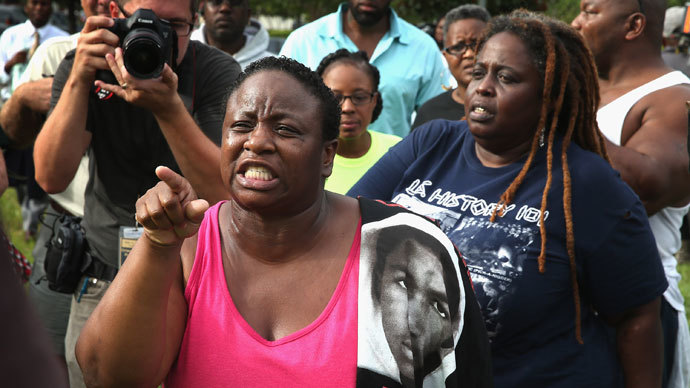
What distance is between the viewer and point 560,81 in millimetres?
2852

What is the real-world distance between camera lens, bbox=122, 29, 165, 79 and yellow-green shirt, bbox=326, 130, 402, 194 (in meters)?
1.45

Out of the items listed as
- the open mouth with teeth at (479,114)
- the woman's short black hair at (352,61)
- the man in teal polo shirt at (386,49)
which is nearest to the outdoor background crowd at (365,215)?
the open mouth with teeth at (479,114)

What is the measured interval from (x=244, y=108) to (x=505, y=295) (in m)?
1.02

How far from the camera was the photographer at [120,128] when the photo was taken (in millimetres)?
2748

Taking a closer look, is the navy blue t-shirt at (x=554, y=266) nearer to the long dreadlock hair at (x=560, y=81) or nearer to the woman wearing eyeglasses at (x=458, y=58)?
the long dreadlock hair at (x=560, y=81)

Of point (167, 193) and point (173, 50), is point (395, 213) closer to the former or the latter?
point (167, 193)

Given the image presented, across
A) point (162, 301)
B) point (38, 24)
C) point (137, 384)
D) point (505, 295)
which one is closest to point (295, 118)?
point (162, 301)

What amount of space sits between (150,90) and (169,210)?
3.17 feet

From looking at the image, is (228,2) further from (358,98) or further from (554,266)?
(554,266)

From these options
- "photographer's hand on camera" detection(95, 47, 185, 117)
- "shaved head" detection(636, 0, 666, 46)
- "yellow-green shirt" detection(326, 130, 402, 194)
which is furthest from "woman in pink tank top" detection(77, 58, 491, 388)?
"shaved head" detection(636, 0, 666, 46)

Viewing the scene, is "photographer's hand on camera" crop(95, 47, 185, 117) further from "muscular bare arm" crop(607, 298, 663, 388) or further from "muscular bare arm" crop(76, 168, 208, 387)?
"muscular bare arm" crop(607, 298, 663, 388)

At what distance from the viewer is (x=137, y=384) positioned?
6.50ft

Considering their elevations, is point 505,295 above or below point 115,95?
below

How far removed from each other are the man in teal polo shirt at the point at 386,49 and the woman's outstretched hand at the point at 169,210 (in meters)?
3.30
